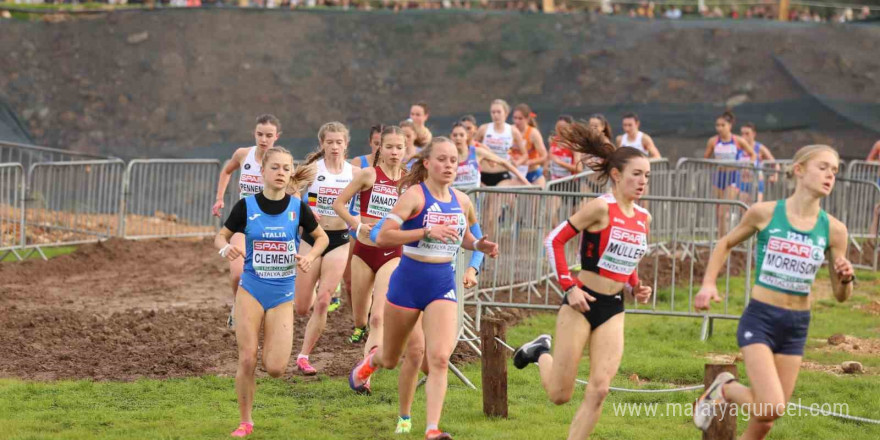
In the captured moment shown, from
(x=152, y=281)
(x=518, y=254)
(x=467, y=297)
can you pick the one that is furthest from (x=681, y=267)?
(x=152, y=281)

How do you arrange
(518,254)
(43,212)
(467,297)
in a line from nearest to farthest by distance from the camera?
(467,297), (518,254), (43,212)

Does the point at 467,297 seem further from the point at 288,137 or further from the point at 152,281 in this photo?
the point at 288,137

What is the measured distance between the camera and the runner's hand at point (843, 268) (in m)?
6.71

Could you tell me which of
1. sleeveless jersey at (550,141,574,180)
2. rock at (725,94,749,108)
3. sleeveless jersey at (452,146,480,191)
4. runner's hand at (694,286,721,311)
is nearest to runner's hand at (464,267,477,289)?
runner's hand at (694,286,721,311)

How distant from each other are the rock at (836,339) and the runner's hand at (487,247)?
5.82 m

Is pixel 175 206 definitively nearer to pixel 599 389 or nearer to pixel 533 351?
pixel 533 351

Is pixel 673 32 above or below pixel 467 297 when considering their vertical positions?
above

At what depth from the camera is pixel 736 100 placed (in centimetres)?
2338

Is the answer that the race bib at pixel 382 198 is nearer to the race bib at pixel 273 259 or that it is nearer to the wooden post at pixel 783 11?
the race bib at pixel 273 259

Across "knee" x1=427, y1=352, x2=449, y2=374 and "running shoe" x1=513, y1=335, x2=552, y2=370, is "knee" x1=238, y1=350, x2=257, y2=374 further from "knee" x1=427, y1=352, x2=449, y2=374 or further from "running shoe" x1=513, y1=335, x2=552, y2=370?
"running shoe" x1=513, y1=335, x2=552, y2=370

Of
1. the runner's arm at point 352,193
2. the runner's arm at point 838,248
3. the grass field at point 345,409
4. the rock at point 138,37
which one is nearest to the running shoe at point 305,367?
the grass field at point 345,409

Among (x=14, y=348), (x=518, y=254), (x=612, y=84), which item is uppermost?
(x=612, y=84)

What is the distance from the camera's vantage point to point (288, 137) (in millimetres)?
23312

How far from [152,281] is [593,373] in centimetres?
934
